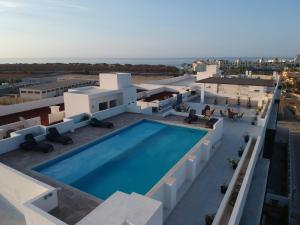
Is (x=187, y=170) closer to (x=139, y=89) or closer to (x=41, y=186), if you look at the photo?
(x=41, y=186)

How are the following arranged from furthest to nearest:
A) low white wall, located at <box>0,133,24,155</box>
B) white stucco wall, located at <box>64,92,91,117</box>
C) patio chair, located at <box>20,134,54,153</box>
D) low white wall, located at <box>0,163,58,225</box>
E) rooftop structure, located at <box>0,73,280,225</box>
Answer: white stucco wall, located at <box>64,92,91,117</box> < patio chair, located at <box>20,134,54,153</box> < low white wall, located at <box>0,133,24,155</box> < rooftop structure, located at <box>0,73,280,225</box> < low white wall, located at <box>0,163,58,225</box>

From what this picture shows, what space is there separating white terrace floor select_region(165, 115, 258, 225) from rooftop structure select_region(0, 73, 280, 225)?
29mm

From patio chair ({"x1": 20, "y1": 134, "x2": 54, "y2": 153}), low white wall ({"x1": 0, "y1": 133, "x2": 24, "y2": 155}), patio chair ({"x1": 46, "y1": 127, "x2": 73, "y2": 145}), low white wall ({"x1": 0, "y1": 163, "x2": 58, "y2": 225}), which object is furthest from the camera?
patio chair ({"x1": 46, "y1": 127, "x2": 73, "y2": 145})

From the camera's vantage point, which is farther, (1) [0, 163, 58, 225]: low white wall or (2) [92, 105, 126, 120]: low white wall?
(2) [92, 105, 126, 120]: low white wall

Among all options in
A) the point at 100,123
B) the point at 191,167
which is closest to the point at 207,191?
the point at 191,167

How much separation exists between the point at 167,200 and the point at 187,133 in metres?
6.34

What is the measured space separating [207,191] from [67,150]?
6033 millimetres

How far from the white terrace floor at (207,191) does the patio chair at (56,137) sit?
19.8ft

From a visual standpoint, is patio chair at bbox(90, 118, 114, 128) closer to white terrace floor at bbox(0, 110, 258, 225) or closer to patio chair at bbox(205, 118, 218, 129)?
white terrace floor at bbox(0, 110, 258, 225)

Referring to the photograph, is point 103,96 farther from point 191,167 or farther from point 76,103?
point 191,167

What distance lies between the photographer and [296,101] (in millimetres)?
39125

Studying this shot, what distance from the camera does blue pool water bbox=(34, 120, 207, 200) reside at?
849 centimetres

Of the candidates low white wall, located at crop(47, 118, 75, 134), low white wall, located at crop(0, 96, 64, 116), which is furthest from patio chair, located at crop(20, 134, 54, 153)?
low white wall, located at crop(0, 96, 64, 116)

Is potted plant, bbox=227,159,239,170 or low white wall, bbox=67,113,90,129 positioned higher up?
low white wall, bbox=67,113,90,129
